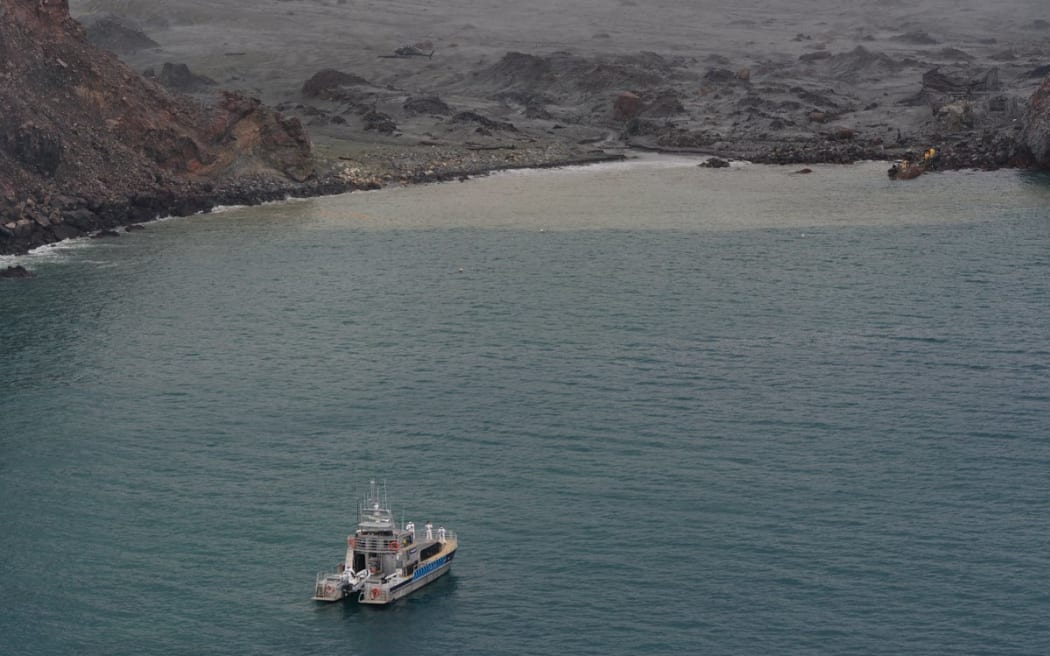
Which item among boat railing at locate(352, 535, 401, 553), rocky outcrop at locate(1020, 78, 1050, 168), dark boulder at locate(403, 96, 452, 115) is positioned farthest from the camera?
dark boulder at locate(403, 96, 452, 115)

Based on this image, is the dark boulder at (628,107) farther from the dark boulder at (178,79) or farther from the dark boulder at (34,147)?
the dark boulder at (34,147)

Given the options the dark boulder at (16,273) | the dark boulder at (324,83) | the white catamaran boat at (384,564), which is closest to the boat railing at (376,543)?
the white catamaran boat at (384,564)

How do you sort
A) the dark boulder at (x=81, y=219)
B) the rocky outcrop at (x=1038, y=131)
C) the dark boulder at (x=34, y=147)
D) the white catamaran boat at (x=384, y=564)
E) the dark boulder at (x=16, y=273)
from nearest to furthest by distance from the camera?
the white catamaran boat at (x=384, y=564) → the dark boulder at (x=16, y=273) → the dark boulder at (x=34, y=147) → the dark boulder at (x=81, y=219) → the rocky outcrop at (x=1038, y=131)

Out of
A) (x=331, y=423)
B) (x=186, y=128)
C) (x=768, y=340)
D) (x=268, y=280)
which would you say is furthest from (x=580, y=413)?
(x=186, y=128)

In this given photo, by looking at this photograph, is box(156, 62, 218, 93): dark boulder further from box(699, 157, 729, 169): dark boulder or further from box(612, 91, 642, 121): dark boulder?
box(699, 157, 729, 169): dark boulder

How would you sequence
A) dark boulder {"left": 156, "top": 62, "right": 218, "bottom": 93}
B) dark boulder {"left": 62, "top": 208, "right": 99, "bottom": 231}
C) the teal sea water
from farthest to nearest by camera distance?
dark boulder {"left": 156, "top": 62, "right": 218, "bottom": 93} < dark boulder {"left": 62, "top": 208, "right": 99, "bottom": 231} < the teal sea water

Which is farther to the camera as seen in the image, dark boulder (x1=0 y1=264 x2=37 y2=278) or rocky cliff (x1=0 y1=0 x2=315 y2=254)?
rocky cliff (x1=0 y1=0 x2=315 y2=254)

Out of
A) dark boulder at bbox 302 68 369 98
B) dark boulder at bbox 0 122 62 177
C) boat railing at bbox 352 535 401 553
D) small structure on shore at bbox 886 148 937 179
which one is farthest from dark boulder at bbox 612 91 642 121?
boat railing at bbox 352 535 401 553

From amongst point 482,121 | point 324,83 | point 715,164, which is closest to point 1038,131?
point 715,164
